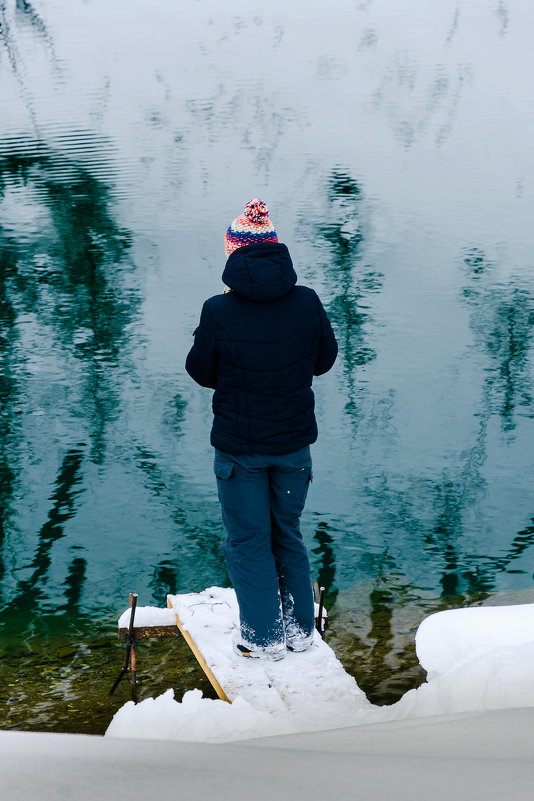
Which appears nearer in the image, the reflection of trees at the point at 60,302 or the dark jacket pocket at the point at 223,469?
the dark jacket pocket at the point at 223,469

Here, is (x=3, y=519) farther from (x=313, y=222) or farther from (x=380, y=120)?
(x=380, y=120)

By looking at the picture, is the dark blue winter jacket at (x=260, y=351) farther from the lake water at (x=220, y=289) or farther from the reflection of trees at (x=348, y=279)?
the reflection of trees at (x=348, y=279)

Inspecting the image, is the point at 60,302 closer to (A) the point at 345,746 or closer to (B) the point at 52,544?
(B) the point at 52,544

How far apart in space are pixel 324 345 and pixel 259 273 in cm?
31

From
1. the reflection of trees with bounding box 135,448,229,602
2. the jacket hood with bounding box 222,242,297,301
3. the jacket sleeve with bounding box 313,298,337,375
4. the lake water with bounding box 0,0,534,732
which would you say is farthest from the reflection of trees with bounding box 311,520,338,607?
the jacket hood with bounding box 222,242,297,301

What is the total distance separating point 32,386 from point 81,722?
14.3 ft

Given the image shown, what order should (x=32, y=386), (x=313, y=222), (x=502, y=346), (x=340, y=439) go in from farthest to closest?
(x=313, y=222), (x=502, y=346), (x=32, y=386), (x=340, y=439)

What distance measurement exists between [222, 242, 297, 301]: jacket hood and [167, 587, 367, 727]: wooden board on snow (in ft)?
3.60

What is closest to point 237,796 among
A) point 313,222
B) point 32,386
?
point 32,386

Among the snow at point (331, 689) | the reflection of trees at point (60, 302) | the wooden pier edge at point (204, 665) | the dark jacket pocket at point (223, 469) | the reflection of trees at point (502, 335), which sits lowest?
the reflection of trees at point (502, 335)

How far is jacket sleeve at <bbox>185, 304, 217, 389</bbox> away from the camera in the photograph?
8.64 ft

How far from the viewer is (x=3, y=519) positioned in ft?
17.4

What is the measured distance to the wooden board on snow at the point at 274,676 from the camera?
2.60 m

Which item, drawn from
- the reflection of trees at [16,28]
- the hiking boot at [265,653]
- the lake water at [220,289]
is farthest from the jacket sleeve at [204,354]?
the reflection of trees at [16,28]
